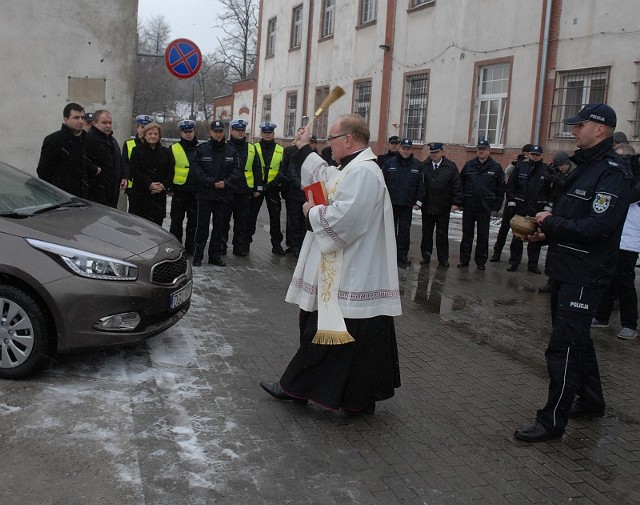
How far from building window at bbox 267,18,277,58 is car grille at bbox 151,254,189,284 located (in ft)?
98.2

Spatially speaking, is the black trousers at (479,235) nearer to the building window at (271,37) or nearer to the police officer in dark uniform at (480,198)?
the police officer in dark uniform at (480,198)

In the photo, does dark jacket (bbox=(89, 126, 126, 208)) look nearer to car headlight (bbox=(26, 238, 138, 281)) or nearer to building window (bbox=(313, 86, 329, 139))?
car headlight (bbox=(26, 238, 138, 281))

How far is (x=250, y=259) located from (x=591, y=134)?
7188mm

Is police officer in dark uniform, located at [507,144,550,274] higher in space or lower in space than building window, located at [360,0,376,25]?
lower

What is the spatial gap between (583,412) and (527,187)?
6.86m

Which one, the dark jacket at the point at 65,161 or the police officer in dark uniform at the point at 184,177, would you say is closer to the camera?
the dark jacket at the point at 65,161

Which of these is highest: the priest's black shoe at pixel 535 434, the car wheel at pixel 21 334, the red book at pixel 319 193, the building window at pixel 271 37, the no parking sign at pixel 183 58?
the building window at pixel 271 37

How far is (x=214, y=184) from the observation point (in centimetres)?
1002

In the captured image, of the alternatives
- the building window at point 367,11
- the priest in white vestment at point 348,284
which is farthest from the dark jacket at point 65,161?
the building window at point 367,11

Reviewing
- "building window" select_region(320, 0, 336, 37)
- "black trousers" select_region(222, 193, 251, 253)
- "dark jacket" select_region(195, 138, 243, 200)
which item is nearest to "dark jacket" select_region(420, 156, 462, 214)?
"black trousers" select_region(222, 193, 251, 253)

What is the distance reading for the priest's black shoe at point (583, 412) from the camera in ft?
16.7

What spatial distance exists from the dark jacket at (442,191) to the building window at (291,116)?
67.6 feet

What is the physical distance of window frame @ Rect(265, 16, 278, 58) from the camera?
3447 centimetres

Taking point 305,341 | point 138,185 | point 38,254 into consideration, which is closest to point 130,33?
point 138,185
